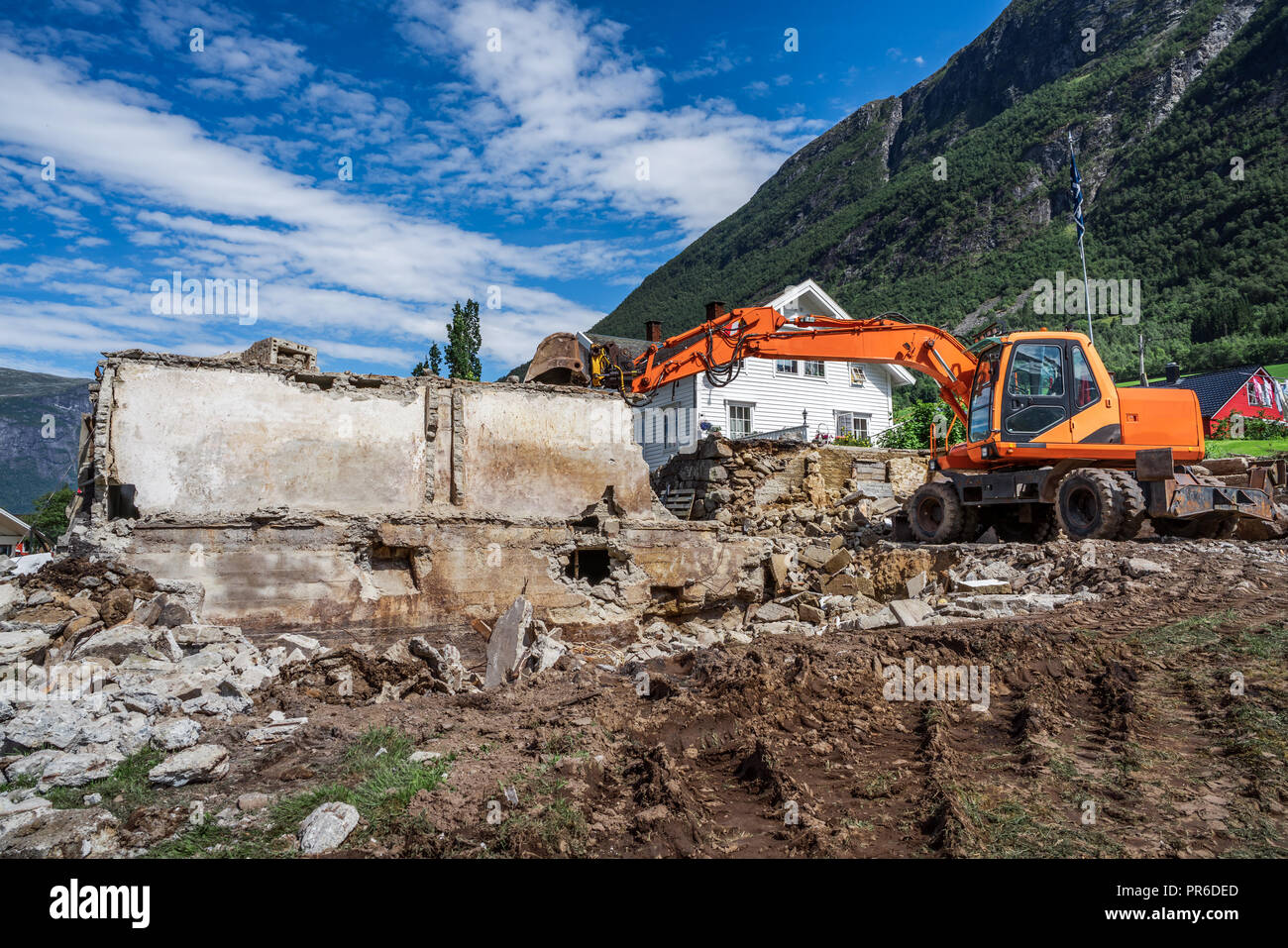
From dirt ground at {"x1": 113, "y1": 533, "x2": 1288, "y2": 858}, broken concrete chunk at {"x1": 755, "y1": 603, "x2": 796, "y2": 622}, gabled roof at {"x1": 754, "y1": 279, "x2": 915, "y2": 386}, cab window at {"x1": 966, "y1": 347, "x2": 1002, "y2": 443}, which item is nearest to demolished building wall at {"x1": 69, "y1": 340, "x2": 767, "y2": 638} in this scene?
broken concrete chunk at {"x1": 755, "y1": 603, "x2": 796, "y2": 622}

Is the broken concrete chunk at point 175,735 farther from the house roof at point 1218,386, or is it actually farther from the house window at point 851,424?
the house roof at point 1218,386

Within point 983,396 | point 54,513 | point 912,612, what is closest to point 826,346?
point 983,396

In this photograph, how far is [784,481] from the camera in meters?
18.3

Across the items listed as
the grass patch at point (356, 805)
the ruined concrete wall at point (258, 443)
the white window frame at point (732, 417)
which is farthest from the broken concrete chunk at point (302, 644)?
the white window frame at point (732, 417)

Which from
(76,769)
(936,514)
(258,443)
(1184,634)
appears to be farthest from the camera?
(936,514)

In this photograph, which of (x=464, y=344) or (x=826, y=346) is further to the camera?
(x=464, y=344)

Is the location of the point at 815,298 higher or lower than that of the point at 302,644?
higher

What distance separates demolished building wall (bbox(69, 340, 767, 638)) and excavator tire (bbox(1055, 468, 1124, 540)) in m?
4.52

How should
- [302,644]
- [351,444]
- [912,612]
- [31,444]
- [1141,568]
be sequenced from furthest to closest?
1. [31,444]
2. [351,444]
3. [1141,568]
4. [912,612]
5. [302,644]

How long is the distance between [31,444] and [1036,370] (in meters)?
137

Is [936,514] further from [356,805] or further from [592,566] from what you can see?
[356,805]

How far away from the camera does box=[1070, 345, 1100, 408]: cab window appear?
36.6 ft

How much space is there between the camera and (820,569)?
42.9 ft
